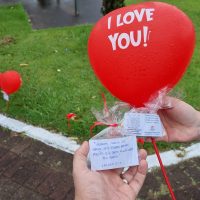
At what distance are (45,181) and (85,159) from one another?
4.95 feet

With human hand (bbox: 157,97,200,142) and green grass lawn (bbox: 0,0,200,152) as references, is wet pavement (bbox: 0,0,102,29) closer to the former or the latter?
green grass lawn (bbox: 0,0,200,152)

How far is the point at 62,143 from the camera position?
3674 mm

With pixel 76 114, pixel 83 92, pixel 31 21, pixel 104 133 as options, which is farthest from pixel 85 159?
pixel 31 21

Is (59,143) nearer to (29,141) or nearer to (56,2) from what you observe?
(29,141)

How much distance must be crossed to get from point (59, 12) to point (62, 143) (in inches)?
146

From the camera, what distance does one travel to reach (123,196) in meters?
1.94

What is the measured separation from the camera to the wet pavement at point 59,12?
636 centimetres

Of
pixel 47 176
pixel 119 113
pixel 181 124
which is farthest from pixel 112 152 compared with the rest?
pixel 47 176

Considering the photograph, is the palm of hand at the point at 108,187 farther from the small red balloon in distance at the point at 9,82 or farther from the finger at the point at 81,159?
the small red balloon in distance at the point at 9,82

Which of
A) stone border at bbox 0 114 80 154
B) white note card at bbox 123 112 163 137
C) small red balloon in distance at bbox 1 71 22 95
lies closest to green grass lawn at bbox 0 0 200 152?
stone border at bbox 0 114 80 154

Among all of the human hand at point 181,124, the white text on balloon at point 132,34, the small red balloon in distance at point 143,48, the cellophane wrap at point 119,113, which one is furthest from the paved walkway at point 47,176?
the white text on balloon at point 132,34

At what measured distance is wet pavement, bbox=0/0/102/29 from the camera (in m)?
6.36

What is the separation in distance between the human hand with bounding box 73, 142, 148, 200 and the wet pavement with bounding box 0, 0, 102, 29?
4554mm

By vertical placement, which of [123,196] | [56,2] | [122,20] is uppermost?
[122,20]
